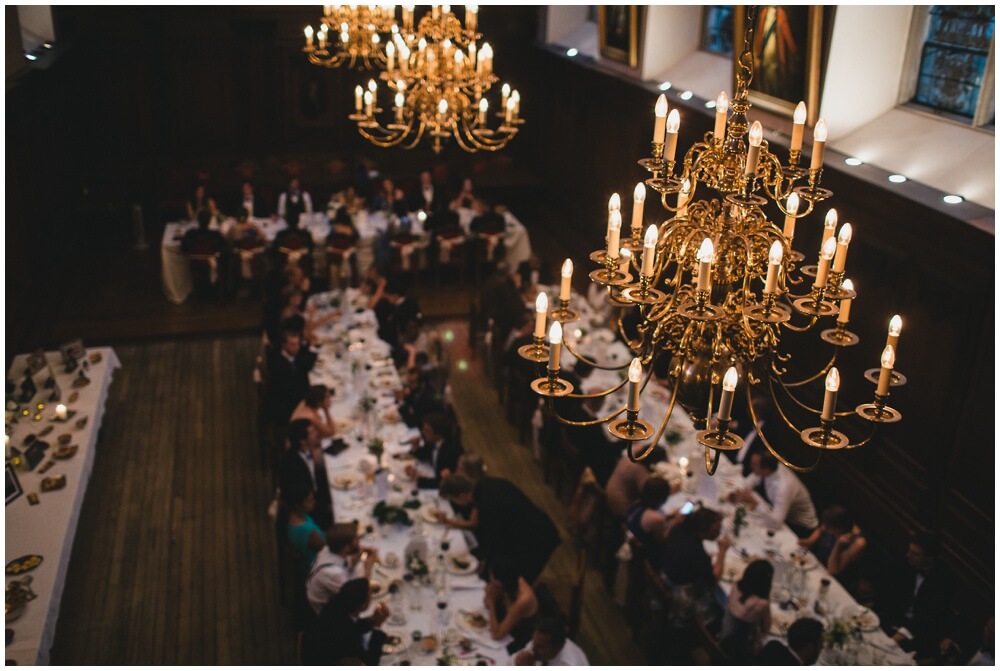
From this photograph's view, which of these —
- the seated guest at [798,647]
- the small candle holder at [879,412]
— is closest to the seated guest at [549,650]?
the seated guest at [798,647]

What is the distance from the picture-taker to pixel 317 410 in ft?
23.2

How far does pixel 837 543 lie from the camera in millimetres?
5930

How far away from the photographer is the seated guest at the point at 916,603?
5.29m

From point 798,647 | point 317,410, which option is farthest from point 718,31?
point 798,647

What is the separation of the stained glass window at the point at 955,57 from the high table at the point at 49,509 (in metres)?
7.37

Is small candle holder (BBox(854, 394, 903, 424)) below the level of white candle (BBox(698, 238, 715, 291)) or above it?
below

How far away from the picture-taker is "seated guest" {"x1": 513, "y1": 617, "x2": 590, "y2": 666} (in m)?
4.88

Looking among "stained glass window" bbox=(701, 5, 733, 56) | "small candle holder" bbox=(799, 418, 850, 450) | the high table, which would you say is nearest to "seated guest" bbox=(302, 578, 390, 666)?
the high table

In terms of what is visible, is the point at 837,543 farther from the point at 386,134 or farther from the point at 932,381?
the point at 386,134

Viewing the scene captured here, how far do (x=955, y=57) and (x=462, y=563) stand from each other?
17.6ft

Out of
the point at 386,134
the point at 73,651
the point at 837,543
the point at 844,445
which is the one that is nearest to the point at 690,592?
the point at 837,543

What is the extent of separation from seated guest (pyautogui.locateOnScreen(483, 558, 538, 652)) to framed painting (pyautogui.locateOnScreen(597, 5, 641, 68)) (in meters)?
7.98

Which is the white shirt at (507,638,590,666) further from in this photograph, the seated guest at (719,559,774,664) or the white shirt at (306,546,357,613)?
the white shirt at (306,546,357,613)

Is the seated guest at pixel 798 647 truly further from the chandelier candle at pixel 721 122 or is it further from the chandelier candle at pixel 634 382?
the chandelier candle at pixel 721 122
